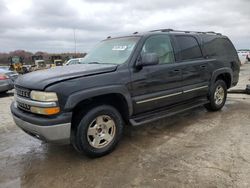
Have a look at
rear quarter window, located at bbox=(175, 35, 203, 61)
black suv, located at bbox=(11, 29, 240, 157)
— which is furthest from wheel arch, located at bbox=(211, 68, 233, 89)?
rear quarter window, located at bbox=(175, 35, 203, 61)

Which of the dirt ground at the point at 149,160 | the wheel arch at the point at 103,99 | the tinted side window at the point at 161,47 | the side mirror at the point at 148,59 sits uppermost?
the tinted side window at the point at 161,47

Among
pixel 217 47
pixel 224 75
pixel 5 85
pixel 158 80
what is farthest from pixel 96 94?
pixel 5 85

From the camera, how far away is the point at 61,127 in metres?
3.65

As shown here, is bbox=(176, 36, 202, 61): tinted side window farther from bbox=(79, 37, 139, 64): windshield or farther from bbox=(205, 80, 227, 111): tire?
bbox=(79, 37, 139, 64): windshield

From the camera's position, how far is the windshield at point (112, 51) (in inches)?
184

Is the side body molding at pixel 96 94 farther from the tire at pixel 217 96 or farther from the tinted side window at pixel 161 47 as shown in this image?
the tire at pixel 217 96

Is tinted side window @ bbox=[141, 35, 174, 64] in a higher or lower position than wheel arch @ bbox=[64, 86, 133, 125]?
higher

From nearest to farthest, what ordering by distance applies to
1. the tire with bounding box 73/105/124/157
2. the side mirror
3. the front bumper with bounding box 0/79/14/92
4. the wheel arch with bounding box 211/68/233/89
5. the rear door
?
the tire with bounding box 73/105/124/157 → the side mirror → the rear door → the wheel arch with bounding box 211/68/233/89 → the front bumper with bounding box 0/79/14/92

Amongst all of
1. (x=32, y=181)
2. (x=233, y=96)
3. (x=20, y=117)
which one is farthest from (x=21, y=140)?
(x=233, y=96)

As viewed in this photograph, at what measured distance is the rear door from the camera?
4.52 metres

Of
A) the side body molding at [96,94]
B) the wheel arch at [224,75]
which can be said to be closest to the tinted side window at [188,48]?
the wheel arch at [224,75]

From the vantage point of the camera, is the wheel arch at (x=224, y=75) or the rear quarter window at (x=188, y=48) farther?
the wheel arch at (x=224, y=75)

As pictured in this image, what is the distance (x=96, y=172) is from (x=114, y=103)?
116 cm

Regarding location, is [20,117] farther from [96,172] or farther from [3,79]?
[3,79]
